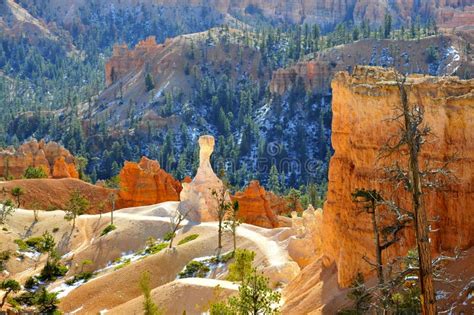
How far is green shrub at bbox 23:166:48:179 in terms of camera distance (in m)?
93.0

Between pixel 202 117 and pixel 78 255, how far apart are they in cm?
9991

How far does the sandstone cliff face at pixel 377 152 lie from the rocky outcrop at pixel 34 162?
2763 inches

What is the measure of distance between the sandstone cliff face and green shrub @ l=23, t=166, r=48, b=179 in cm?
6797

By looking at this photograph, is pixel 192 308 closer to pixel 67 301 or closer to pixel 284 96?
A: pixel 67 301

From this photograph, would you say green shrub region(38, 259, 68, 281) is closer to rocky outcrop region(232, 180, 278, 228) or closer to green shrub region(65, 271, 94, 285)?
green shrub region(65, 271, 94, 285)

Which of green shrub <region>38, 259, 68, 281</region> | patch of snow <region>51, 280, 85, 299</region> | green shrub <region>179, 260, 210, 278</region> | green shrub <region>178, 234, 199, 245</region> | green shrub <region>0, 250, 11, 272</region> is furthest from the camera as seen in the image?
green shrub <region>0, 250, 11, 272</region>

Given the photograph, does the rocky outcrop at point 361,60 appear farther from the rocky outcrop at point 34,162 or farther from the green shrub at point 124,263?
the green shrub at point 124,263

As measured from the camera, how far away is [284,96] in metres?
159

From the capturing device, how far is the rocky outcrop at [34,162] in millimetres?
96438

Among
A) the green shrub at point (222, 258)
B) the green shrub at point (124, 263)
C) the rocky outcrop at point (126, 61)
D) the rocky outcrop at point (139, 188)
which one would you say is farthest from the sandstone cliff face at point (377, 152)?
the rocky outcrop at point (126, 61)

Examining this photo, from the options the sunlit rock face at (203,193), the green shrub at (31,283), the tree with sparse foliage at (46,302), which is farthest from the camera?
the sunlit rock face at (203,193)

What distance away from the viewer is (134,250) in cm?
6228

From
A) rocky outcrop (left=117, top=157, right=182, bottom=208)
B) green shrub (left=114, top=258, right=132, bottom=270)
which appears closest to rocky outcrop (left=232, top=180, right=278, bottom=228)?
rocky outcrop (left=117, top=157, right=182, bottom=208)

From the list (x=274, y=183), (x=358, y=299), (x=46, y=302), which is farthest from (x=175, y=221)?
(x=274, y=183)
